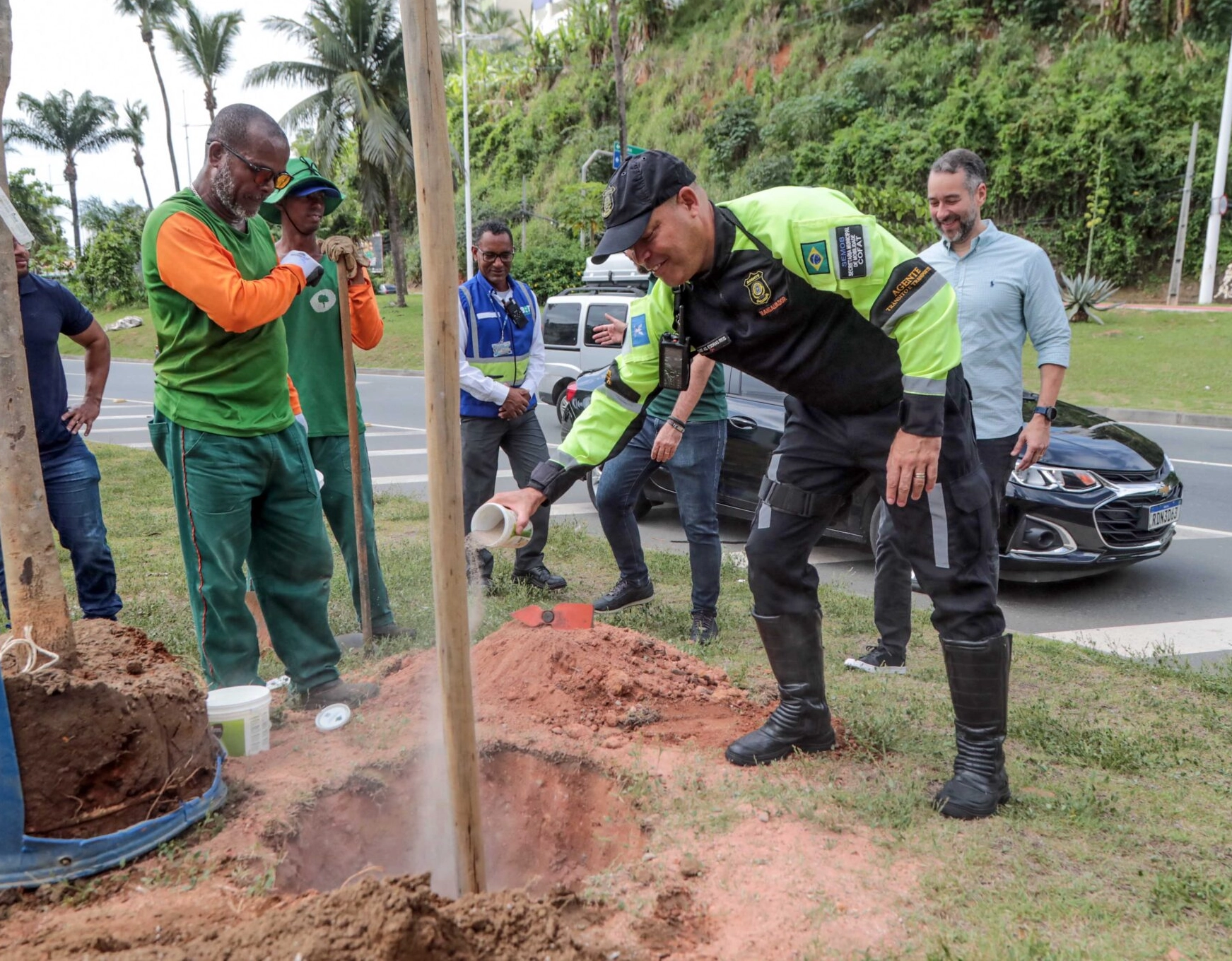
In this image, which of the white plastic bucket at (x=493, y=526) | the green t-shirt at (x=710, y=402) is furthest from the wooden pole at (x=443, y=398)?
the green t-shirt at (x=710, y=402)

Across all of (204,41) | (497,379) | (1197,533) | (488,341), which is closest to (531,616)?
(497,379)

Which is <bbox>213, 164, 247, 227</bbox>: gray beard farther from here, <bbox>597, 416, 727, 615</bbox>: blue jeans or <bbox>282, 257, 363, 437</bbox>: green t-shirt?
<bbox>597, 416, 727, 615</bbox>: blue jeans

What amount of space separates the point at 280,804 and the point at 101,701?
26.7 inches

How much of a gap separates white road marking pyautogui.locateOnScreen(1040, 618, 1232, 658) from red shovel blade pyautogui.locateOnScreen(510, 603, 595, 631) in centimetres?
248

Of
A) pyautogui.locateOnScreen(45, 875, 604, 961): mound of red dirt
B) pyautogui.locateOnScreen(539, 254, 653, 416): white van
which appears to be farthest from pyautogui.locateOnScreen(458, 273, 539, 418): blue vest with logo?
pyautogui.locateOnScreen(539, 254, 653, 416): white van

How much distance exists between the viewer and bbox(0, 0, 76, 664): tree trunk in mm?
2627

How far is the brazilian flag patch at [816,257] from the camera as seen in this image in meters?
2.84

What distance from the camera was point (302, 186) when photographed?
408 centimetres

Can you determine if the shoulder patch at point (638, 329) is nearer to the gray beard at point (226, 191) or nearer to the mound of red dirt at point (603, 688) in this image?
the mound of red dirt at point (603, 688)

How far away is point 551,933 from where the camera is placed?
2270 mm

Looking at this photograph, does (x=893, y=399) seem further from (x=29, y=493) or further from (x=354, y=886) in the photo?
(x=29, y=493)

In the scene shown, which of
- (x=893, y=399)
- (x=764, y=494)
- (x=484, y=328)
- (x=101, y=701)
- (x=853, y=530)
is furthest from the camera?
(x=853, y=530)

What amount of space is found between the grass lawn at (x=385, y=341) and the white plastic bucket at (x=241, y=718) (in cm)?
1611

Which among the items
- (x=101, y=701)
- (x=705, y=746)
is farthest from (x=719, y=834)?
(x=101, y=701)
